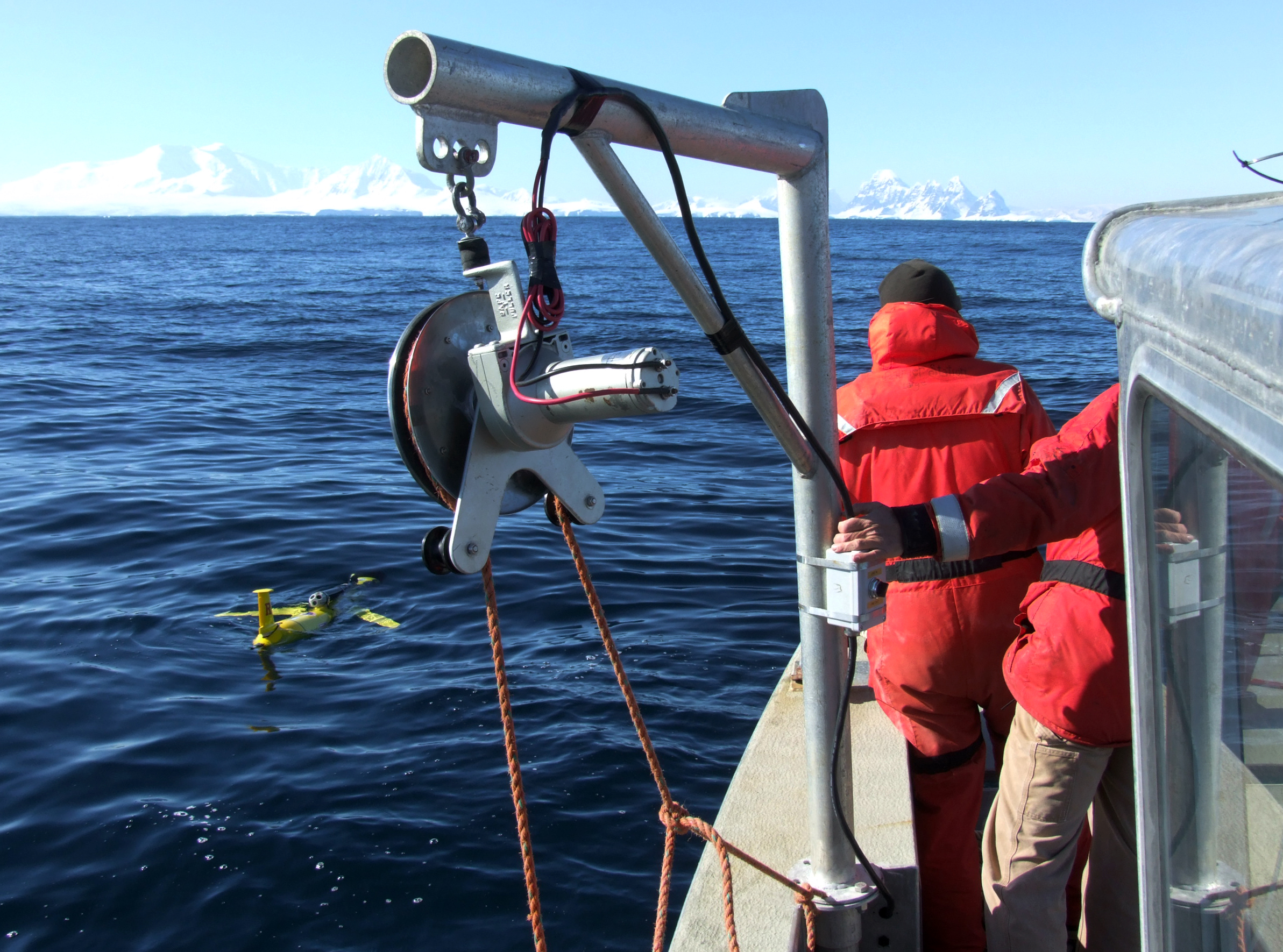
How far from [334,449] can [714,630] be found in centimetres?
753

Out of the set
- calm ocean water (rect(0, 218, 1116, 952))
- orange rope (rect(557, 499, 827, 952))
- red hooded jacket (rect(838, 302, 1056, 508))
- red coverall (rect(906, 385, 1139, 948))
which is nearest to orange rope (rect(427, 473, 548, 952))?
orange rope (rect(557, 499, 827, 952))

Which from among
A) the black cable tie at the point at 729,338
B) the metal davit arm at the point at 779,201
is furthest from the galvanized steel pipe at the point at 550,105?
the black cable tie at the point at 729,338

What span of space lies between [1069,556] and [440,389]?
1566 mm

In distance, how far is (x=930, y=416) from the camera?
9.59ft

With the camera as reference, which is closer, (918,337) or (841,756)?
(841,756)

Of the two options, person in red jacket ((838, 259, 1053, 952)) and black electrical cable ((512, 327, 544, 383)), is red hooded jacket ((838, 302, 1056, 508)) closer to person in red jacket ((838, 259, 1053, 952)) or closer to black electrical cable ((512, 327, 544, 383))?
person in red jacket ((838, 259, 1053, 952))

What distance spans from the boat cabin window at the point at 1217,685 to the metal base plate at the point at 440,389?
3.38 feet

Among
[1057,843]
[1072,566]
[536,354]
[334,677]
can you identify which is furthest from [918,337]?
[334,677]

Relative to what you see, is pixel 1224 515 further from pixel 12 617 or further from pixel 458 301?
pixel 12 617

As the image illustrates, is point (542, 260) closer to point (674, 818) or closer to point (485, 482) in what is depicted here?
point (485, 482)

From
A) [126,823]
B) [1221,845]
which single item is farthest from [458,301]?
[126,823]

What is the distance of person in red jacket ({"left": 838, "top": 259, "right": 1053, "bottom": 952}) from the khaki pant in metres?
0.24

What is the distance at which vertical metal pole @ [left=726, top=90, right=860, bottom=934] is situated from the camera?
6.48ft

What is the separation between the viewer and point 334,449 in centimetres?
1360
